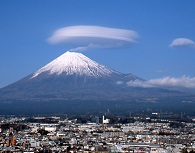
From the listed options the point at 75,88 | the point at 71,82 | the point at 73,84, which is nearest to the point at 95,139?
the point at 75,88

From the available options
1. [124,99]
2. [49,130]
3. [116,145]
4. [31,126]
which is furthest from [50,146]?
[124,99]

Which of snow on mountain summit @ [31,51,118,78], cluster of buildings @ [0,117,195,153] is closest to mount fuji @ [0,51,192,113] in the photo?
snow on mountain summit @ [31,51,118,78]

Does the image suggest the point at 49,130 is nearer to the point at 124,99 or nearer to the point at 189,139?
the point at 189,139

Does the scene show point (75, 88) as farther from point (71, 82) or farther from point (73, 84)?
point (71, 82)

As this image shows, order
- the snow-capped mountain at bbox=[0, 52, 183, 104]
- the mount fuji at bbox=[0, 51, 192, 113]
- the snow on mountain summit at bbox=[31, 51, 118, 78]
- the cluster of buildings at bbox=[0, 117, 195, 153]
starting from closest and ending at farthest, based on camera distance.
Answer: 1. the cluster of buildings at bbox=[0, 117, 195, 153]
2. the mount fuji at bbox=[0, 51, 192, 113]
3. the snow-capped mountain at bbox=[0, 52, 183, 104]
4. the snow on mountain summit at bbox=[31, 51, 118, 78]

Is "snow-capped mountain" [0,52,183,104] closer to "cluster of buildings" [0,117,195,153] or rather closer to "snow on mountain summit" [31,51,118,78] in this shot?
"snow on mountain summit" [31,51,118,78]
